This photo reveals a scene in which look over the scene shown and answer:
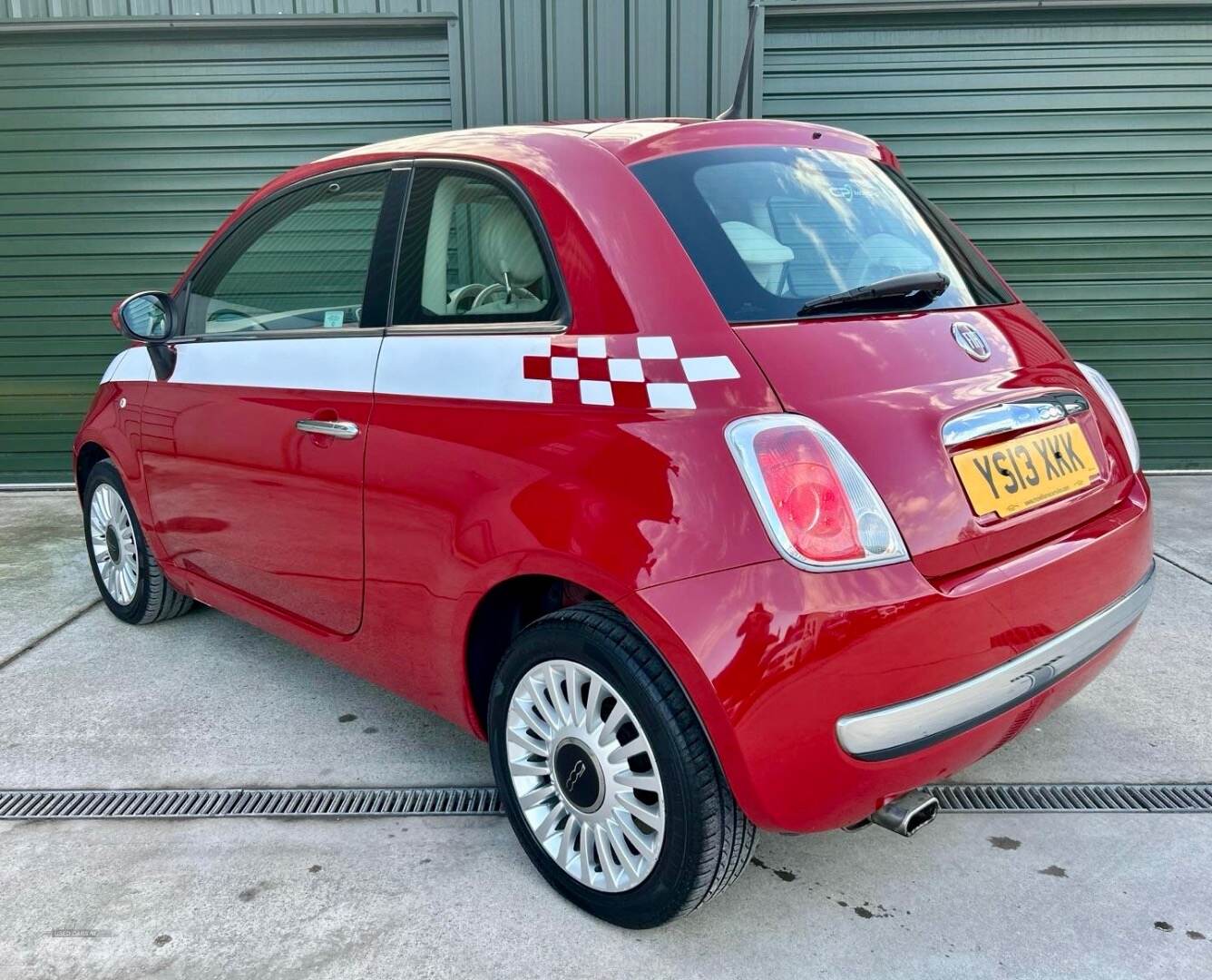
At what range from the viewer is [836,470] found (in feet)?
5.62

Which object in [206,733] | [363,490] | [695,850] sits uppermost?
[363,490]

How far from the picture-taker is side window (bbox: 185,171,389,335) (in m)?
2.58

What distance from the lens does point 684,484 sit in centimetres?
173

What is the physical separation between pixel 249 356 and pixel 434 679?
111 cm

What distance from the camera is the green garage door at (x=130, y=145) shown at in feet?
18.5

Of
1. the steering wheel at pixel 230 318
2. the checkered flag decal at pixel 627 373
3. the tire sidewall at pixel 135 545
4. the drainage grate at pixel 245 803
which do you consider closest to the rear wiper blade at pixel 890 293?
the checkered flag decal at pixel 627 373

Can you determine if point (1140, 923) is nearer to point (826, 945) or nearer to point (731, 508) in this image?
point (826, 945)

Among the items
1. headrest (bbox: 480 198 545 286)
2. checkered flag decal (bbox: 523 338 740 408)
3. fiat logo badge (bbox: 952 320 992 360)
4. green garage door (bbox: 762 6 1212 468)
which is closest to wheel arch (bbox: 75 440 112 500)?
headrest (bbox: 480 198 545 286)

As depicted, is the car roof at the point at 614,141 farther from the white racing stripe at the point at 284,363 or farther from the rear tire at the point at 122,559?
the rear tire at the point at 122,559

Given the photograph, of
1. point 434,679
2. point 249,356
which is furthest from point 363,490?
point 249,356

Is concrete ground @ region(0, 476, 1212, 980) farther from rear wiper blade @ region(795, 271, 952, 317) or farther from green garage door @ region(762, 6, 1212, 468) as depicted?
green garage door @ region(762, 6, 1212, 468)

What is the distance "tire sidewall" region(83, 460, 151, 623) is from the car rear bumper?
8.24 feet

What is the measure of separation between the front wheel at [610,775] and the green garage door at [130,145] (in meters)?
4.51

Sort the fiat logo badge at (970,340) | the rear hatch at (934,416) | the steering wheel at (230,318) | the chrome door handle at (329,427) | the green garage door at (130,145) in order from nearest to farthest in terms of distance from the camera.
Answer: the rear hatch at (934,416), the fiat logo badge at (970,340), the chrome door handle at (329,427), the steering wheel at (230,318), the green garage door at (130,145)
